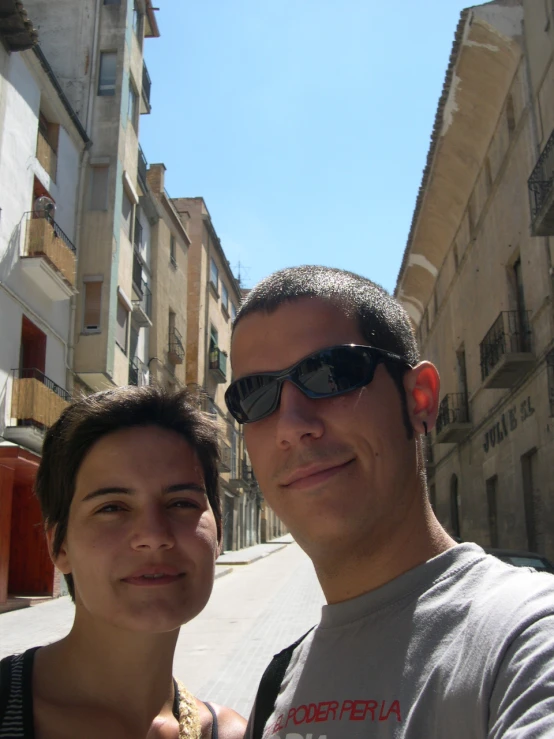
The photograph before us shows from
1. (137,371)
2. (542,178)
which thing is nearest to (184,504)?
(542,178)

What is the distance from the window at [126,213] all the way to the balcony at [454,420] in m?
12.0

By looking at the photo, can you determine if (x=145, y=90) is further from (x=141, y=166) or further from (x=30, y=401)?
(x=30, y=401)

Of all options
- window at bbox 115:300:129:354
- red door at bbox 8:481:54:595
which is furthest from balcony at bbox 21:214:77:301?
red door at bbox 8:481:54:595

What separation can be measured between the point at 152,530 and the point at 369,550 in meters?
0.76

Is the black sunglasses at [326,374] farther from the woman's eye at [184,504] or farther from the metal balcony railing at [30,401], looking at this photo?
the metal balcony railing at [30,401]

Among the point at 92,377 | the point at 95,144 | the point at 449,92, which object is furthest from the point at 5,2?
the point at 449,92

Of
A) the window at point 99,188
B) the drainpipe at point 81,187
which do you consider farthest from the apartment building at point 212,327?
the drainpipe at point 81,187

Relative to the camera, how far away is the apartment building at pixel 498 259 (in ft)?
52.5

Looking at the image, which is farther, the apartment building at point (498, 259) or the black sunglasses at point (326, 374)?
the apartment building at point (498, 259)

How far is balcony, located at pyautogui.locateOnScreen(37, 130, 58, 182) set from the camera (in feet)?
55.3

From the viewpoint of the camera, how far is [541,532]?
16.5 meters

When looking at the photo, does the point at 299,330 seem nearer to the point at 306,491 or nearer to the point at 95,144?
the point at 306,491

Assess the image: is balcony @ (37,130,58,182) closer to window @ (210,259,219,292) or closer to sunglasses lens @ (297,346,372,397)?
sunglasses lens @ (297,346,372,397)

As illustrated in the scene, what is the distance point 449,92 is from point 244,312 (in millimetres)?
20532
